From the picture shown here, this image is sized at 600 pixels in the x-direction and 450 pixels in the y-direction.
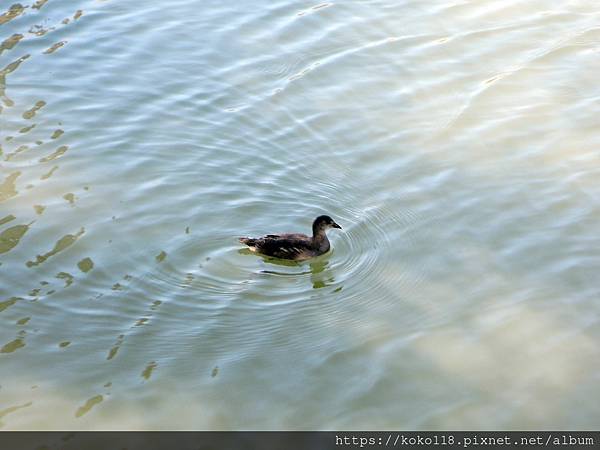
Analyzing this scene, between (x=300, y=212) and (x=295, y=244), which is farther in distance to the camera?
(x=300, y=212)

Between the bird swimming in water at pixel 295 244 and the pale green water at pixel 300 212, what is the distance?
0.17 m

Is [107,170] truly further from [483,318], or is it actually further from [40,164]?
[483,318]

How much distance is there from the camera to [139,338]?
27.1 feet

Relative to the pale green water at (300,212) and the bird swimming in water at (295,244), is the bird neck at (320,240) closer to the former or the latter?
the bird swimming in water at (295,244)

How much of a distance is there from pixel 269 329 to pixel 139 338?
1.19 meters

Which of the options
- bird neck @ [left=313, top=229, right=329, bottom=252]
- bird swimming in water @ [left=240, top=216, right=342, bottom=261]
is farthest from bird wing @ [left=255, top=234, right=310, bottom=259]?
bird neck @ [left=313, top=229, right=329, bottom=252]

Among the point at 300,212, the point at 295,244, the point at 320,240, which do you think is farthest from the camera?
the point at 300,212

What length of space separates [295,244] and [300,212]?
0.92 meters

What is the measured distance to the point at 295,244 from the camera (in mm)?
9562

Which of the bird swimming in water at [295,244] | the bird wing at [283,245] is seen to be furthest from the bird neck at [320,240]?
the bird wing at [283,245]

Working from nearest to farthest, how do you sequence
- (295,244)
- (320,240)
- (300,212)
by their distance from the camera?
(295,244)
(320,240)
(300,212)

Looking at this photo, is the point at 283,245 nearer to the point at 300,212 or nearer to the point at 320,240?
the point at 320,240

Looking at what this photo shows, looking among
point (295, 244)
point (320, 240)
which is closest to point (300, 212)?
point (320, 240)
